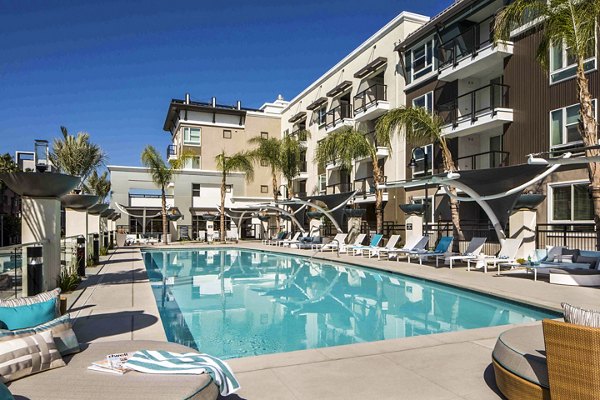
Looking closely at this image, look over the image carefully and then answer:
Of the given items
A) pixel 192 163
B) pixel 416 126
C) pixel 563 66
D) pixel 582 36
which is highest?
pixel 563 66

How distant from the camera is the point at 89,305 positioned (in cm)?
818

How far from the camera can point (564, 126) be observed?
15.9 m

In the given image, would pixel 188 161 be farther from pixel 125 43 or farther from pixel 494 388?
pixel 494 388

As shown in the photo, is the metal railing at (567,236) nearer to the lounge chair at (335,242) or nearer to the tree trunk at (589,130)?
the tree trunk at (589,130)

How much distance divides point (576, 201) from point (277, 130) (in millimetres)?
32614

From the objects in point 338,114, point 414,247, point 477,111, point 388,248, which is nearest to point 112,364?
point 414,247

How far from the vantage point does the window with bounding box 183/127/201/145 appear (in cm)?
4100

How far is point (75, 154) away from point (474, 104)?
23944 millimetres

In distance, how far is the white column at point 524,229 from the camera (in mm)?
14609

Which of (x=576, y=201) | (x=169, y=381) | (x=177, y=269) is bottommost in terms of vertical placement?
(x=177, y=269)

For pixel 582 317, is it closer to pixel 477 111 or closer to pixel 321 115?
pixel 477 111

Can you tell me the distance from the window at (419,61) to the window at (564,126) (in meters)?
7.98

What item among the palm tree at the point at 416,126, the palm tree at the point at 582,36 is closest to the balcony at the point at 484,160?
the palm tree at the point at 416,126

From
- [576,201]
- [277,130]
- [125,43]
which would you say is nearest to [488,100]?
[576,201]
